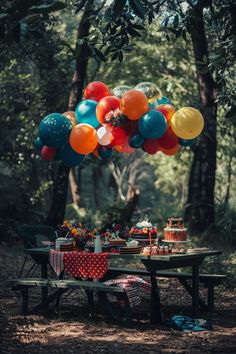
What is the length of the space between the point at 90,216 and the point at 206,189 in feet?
21.2

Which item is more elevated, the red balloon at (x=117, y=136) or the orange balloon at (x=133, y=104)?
the orange balloon at (x=133, y=104)

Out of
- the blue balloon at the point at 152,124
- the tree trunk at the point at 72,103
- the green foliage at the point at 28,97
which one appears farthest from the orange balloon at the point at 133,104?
the green foliage at the point at 28,97

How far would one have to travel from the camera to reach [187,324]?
25.6 ft

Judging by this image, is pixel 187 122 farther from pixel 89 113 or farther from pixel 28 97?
pixel 28 97

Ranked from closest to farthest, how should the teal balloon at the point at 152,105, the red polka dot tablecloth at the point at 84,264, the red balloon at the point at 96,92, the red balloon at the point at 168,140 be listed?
the red polka dot tablecloth at the point at 84,264
the red balloon at the point at 168,140
the teal balloon at the point at 152,105
the red balloon at the point at 96,92

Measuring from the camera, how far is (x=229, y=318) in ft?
28.1

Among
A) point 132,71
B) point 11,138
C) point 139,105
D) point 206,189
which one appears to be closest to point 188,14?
point 139,105

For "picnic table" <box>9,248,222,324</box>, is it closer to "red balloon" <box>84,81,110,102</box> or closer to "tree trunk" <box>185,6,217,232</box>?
"red balloon" <box>84,81,110,102</box>

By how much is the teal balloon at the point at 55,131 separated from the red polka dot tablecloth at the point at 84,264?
236 centimetres

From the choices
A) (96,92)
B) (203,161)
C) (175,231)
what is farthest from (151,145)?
(203,161)

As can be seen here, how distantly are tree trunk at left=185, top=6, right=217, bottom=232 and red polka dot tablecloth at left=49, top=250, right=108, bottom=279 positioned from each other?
795 centimetres

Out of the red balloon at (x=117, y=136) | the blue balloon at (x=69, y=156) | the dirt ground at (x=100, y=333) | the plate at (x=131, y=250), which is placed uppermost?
the red balloon at (x=117, y=136)

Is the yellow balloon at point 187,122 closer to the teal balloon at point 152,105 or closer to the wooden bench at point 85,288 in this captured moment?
the teal balloon at point 152,105

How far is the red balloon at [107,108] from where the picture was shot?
9.99 m
